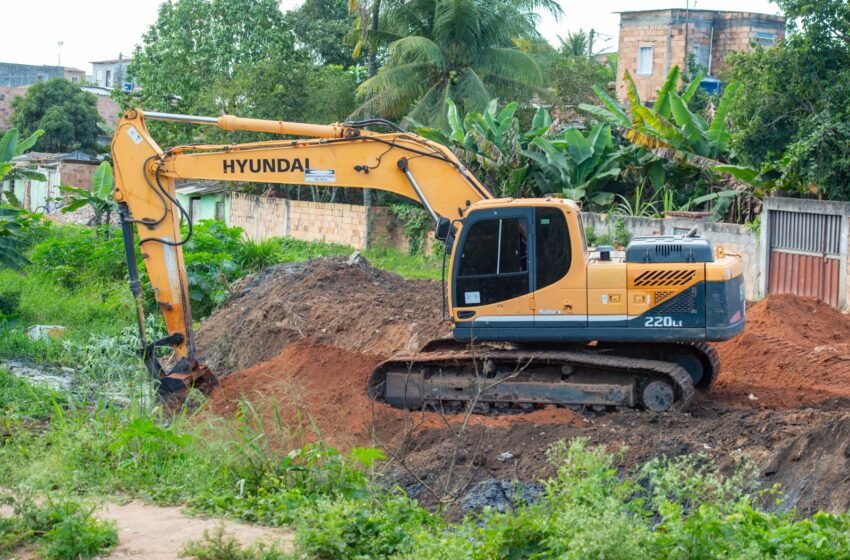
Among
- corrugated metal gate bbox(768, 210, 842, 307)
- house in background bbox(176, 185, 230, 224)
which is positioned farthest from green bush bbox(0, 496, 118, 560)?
house in background bbox(176, 185, 230, 224)

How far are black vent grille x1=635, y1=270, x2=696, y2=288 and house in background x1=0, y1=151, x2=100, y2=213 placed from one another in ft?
97.5

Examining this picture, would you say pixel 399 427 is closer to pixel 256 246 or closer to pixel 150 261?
pixel 150 261

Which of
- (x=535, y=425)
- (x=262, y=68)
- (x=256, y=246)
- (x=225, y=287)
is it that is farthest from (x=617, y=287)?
(x=262, y=68)

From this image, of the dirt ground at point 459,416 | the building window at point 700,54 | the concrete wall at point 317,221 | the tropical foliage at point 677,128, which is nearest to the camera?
the dirt ground at point 459,416

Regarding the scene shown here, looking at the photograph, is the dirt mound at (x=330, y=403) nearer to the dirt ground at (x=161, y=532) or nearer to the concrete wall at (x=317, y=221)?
the dirt ground at (x=161, y=532)

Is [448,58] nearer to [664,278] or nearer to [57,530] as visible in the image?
[664,278]

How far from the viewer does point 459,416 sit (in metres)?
11.3

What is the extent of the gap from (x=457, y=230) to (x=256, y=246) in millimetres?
10739

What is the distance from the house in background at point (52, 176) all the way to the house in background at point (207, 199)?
5113mm

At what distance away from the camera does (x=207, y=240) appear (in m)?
20.4

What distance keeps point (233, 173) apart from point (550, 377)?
4.13m

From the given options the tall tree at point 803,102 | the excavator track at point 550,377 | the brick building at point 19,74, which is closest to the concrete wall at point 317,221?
the tall tree at point 803,102

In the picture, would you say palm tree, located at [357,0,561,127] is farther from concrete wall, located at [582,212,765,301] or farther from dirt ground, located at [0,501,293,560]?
dirt ground, located at [0,501,293,560]

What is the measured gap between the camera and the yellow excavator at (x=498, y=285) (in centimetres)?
1096
